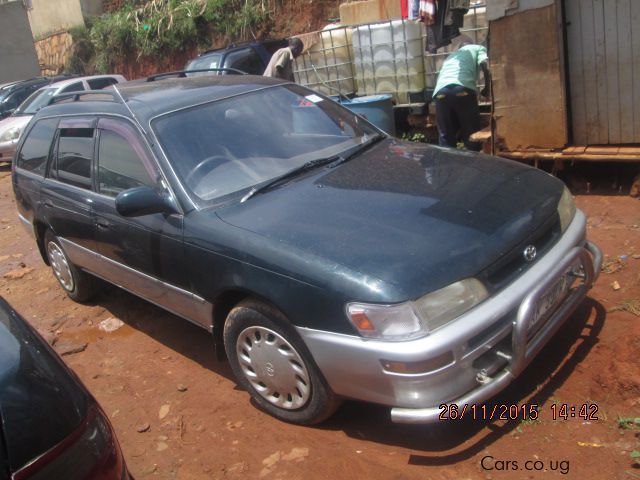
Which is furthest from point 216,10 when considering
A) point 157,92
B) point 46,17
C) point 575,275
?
point 575,275

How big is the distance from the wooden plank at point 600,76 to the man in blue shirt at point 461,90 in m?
1.20

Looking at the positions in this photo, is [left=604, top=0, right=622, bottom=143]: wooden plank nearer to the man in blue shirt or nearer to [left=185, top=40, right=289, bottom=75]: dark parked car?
the man in blue shirt

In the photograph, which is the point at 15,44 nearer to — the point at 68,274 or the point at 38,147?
the point at 38,147

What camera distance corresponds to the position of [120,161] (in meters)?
4.09

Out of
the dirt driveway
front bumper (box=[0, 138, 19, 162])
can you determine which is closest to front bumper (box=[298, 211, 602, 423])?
the dirt driveway

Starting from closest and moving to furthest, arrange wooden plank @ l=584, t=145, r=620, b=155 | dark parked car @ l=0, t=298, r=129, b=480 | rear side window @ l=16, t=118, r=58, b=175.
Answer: dark parked car @ l=0, t=298, r=129, b=480
rear side window @ l=16, t=118, r=58, b=175
wooden plank @ l=584, t=145, r=620, b=155

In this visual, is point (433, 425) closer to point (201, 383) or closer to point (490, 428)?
point (490, 428)

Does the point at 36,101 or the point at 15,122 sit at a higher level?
the point at 36,101

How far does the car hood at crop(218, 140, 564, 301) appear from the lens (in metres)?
2.79

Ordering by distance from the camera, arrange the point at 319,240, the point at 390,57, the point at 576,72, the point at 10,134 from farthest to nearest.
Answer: the point at 10,134
the point at 390,57
the point at 576,72
the point at 319,240

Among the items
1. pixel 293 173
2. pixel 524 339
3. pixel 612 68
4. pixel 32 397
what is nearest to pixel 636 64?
pixel 612 68

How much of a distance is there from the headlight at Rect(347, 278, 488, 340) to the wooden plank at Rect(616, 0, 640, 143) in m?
3.84

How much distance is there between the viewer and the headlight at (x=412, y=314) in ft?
8.69

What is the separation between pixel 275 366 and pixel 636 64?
4.37 metres
